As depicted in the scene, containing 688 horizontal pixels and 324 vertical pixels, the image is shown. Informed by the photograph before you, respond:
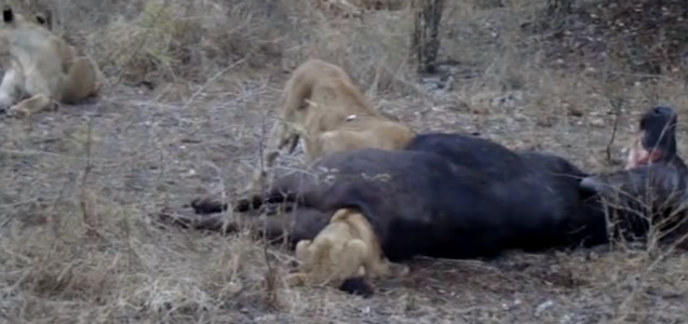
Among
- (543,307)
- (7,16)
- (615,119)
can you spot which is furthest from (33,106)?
(543,307)

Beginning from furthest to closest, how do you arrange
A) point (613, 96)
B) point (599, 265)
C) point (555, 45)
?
point (555, 45) < point (613, 96) < point (599, 265)

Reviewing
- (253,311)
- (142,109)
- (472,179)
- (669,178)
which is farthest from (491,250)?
(142,109)

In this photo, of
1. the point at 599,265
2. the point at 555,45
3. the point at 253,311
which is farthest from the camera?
the point at 555,45

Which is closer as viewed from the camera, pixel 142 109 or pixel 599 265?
pixel 599 265

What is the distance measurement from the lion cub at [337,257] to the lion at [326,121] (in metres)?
1.23

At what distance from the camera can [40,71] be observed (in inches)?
470

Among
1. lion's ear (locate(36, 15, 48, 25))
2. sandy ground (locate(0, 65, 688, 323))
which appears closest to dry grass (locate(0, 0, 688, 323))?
sandy ground (locate(0, 65, 688, 323))

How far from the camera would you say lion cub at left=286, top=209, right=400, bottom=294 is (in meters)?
7.30

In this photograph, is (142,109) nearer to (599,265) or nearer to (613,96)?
(613,96)

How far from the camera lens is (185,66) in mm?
12977

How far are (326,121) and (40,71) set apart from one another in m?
3.33

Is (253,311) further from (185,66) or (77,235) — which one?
(185,66)

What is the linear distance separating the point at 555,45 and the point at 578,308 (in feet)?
23.8

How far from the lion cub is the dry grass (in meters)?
0.12
